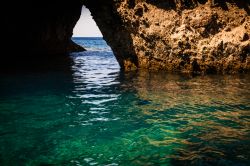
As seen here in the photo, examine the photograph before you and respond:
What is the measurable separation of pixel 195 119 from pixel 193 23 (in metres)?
9.63

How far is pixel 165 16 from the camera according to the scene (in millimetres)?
17750

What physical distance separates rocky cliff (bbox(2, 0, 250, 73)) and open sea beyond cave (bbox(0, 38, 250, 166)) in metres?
2.87

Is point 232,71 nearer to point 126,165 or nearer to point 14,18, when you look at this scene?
point 126,165

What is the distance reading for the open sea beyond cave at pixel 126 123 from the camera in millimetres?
6289

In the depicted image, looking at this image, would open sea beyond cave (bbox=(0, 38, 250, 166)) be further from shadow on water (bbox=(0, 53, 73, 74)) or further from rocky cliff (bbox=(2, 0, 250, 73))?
shadow on water (bbox=(0, 53, 73, 74))

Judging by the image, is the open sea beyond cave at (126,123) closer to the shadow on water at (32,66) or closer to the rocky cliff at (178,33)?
the rocky cliff at (178,33)

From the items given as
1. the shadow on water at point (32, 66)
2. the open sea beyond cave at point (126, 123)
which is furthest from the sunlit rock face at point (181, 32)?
the shadow on water at point (32, 66)

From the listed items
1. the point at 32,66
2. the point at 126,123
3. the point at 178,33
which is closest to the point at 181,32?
the point at 178,33

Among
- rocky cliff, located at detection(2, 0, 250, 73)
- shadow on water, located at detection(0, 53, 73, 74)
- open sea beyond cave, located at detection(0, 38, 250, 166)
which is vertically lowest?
open sea beyond cave, located at detection(0, 38, 250, 166)

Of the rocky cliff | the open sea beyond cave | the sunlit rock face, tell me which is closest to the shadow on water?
the rocky cliff

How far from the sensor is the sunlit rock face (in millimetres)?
16672

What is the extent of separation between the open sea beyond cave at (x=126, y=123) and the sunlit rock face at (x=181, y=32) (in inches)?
110

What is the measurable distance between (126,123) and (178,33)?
407 inches

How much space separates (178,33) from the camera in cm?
1744
